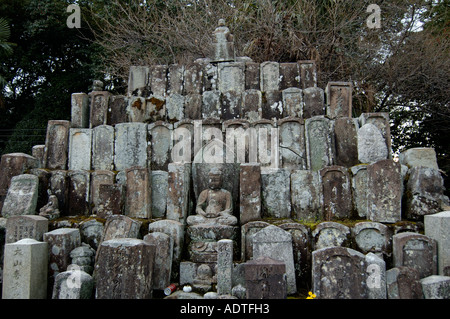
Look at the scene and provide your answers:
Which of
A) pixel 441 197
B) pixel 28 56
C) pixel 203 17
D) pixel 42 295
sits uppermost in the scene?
pixel 203 17

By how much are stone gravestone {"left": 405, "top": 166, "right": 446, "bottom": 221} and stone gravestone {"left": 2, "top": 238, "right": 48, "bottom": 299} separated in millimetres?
5993

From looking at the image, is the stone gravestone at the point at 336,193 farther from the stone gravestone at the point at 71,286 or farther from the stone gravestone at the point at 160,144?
the stone gravestone at the point at 71,286

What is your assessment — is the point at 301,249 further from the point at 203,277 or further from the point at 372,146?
the point at 372,146

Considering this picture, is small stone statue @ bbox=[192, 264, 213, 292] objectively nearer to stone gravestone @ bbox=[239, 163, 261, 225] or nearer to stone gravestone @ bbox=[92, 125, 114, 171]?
stone gravestone @ bbox=[239, 163, 261, 225]

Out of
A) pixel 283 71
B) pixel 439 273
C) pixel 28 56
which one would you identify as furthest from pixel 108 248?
pixel 28 56

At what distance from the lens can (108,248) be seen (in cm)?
504

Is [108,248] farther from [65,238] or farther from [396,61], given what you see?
[396,61]

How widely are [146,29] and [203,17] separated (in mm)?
2311

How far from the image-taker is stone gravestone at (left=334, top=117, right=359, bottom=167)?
7906 millimetres

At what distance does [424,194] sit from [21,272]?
645 centimetres

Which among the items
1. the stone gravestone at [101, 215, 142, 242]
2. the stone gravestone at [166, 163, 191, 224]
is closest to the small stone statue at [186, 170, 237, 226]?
the stone gravestone at [166, 163, 191, 224]

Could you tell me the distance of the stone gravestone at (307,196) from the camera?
6801mm

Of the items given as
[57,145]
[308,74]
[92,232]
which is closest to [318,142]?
[308,74]

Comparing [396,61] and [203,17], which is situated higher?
[203,17]
